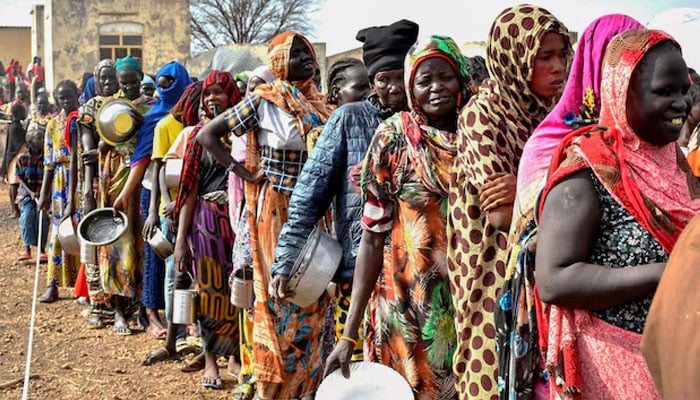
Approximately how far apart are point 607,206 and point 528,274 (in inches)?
14.2

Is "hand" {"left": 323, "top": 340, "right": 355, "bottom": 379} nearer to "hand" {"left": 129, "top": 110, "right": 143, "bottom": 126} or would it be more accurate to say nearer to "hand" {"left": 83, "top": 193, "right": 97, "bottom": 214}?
"hand" {"left": 129, "top": 110, "right": 143, "bottom": 126}

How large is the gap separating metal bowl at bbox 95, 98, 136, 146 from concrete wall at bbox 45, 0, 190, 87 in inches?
1071

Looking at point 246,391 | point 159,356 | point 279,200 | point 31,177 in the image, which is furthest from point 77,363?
point 31,177

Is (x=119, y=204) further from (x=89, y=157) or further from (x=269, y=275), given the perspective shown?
(x=269, y=275)

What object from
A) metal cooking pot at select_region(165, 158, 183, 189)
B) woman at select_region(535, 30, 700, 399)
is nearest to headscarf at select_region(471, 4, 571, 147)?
woman at select_region(535, 30, 700, 399)

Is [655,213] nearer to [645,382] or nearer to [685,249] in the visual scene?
[645,382]

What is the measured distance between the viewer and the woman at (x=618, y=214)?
2.19 m

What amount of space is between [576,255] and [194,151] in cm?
409

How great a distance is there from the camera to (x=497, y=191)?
9.58ft

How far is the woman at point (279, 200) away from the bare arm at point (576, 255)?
2.74 m

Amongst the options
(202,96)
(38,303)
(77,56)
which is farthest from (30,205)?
(77,56)

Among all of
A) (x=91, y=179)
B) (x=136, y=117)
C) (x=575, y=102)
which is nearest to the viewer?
(x=575, y=102)

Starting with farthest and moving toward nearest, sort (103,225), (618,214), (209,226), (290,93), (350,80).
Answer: (103,225)
(209,226)
(350,80)
(290,93)
(618,214)

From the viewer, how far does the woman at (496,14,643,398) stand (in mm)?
2512
